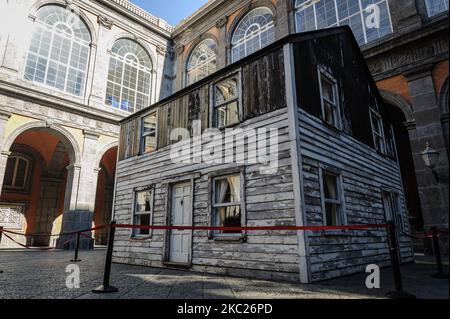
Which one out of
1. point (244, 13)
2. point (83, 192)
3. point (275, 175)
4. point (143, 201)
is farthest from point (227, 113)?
point (244, 13)

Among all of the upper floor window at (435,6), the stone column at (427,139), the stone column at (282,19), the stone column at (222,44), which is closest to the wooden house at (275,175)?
the stone column at (427,139)

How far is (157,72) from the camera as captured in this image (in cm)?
2467

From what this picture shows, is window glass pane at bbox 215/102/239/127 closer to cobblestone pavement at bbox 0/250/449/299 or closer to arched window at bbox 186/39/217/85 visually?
cobblestone pavement at bbox 0/250/449/299

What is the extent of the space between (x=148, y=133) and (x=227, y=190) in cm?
488

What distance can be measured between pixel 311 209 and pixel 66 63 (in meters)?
19.5

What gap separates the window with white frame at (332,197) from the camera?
23.8 ft

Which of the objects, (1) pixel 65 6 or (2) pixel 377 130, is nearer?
(2) pixel 377 130

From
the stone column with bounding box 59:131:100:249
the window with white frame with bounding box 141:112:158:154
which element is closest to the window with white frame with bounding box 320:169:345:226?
the window with white frame with bounding box 141:112:158:154

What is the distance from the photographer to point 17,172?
68.4 feet

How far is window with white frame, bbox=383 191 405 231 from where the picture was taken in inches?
415

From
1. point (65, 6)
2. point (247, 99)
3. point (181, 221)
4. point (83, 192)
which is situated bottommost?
point (181, 221)

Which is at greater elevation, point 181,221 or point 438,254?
point 181,221

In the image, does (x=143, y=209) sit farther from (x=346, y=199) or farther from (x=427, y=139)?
(x=427, y=139)
